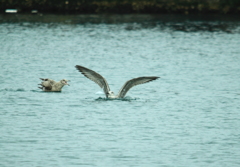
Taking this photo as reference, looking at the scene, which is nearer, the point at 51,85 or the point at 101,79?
the point at 101,79

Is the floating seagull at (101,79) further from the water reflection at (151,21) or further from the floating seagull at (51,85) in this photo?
the water reflection at (151,21)

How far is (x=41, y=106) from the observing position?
2497 cm

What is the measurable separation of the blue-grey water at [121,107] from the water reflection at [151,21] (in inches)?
620

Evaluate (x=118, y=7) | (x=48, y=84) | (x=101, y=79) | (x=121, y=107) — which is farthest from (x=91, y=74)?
(x=118, y=7)

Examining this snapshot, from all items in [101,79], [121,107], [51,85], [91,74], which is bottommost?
[121,107]

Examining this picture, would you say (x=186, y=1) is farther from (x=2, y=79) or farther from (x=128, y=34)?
(x=2, y=79)

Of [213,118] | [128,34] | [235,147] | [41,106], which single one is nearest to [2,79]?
[41,106]

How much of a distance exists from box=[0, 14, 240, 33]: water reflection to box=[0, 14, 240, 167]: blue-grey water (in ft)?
51.6

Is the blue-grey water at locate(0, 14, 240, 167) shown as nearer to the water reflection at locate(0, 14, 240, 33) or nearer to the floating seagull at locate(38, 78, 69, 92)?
the floating seagull at locate(38, 78, 69, 92)

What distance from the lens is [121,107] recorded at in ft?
81.7

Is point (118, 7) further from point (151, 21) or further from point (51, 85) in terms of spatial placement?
point (51, 85)

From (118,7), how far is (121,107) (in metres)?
60.8

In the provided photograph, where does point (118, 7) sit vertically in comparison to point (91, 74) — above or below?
below

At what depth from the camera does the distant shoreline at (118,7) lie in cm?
8375
